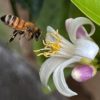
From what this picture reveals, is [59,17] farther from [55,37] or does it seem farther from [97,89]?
[97,89]

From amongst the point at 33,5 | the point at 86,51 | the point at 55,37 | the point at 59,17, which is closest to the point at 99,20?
the point at 86,51

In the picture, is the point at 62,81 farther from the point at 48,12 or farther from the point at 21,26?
the point at 48,12

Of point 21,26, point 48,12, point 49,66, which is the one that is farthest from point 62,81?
point 48,12

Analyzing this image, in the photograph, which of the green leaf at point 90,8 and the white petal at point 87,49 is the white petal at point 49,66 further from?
the green leaf at point 90,8

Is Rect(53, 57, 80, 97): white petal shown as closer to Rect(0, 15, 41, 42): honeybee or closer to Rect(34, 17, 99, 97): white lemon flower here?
Rect(34, 17, 99, 97): white lemon flower

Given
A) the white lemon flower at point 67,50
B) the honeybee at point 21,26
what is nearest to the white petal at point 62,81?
the white lemon flower at point 67,50

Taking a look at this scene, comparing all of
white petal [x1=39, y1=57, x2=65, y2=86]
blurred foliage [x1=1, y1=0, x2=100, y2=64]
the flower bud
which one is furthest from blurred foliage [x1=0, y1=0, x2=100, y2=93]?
the flower bud

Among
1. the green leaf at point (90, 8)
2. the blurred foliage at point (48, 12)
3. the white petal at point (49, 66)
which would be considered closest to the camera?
the green leaf at point (90, 8)
